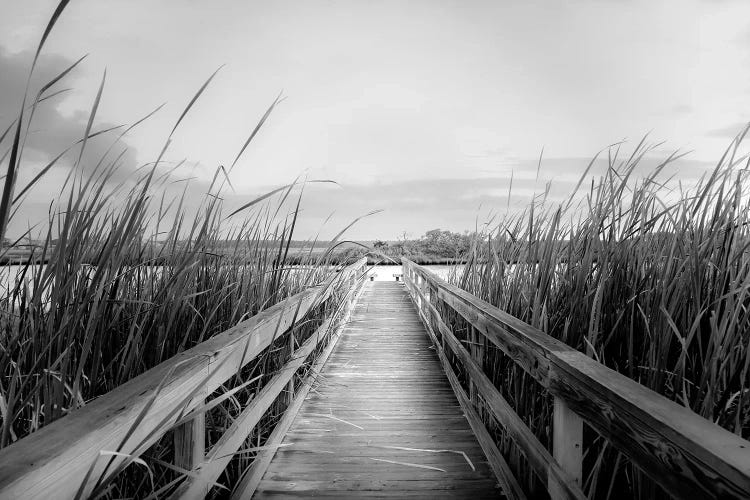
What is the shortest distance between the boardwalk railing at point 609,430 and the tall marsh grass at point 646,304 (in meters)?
0.10

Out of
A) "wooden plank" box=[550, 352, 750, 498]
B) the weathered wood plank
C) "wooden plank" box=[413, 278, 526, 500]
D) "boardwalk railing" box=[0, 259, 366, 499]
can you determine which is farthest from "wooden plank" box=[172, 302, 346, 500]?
"wooden plank" box=[413, 278, 526, 500]

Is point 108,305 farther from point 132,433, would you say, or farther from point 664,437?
point 664,437

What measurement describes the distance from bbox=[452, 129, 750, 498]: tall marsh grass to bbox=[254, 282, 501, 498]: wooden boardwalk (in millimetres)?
388

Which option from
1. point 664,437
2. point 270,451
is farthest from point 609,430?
point 270,451

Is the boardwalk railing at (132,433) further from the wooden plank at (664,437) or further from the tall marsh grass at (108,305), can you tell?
the wooden plank at (664,437)

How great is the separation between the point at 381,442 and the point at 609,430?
69.9 inches

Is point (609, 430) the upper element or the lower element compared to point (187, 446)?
upper

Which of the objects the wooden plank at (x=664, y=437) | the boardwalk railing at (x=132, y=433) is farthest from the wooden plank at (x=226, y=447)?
the wooden plank at (x=664, y=437)

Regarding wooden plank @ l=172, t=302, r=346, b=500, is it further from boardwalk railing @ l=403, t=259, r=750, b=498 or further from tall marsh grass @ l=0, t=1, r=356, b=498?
boardwalk railing @ l=403, t=259, r=750, b=498

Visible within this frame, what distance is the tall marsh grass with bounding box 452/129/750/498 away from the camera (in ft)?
3.80

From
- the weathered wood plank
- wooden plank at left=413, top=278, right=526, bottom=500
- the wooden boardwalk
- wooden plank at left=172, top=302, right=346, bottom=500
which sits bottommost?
the wooden boardwalk

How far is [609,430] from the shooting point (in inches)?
37.8

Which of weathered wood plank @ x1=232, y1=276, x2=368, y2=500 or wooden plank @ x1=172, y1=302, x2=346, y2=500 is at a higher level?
wooden plank @ x1=172, y1=302, x2=346, y2=500

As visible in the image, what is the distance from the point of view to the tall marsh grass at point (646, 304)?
1158 mm
